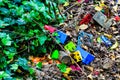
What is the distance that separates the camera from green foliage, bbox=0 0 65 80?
332cm

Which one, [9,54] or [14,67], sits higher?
[9,54]

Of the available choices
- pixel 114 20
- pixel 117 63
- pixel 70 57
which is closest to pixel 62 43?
pixel 70 57

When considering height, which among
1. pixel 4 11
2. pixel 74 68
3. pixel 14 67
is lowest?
pixel 74 68

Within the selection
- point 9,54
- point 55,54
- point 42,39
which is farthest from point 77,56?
point 9,54

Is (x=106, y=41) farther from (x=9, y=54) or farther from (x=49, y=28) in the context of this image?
(x=9, y=54)

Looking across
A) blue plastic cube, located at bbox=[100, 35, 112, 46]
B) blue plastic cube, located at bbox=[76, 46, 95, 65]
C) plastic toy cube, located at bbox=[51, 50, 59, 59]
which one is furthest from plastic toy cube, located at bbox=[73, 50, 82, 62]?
blue plastic cube, located at bbox=[100, 35, 112, 46]

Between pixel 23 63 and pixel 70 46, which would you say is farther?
pixel 70 46

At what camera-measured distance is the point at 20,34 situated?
11.8 feet

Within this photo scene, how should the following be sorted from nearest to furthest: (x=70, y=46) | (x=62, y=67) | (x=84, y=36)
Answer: (x=62, y=67), (x=70, y=46), (x=84, y=36)

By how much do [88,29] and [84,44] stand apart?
31cm

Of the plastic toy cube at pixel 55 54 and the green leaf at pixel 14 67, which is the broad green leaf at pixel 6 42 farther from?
the plastic toy cube at pixel 55 54

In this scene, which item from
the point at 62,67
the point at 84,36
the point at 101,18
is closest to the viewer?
the point at 62,67

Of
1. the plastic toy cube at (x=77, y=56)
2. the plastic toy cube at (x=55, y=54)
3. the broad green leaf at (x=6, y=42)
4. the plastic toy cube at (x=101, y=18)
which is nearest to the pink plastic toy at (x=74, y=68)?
the plastic toy cube at (x=77, y=56)

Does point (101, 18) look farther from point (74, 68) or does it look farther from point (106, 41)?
point (74, 68)
